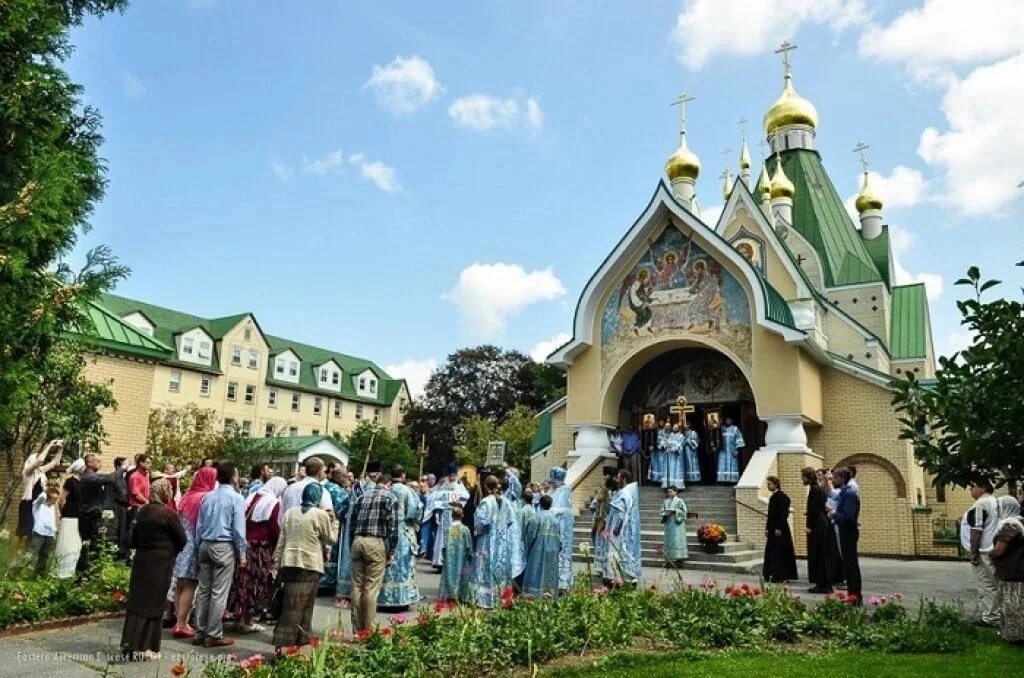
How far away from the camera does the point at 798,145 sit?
1223 inches

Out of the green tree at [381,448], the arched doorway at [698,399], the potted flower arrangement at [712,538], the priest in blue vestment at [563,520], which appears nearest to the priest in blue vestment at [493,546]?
the priest in blue vestment at [563,520]

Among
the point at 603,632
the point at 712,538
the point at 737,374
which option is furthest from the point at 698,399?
the point at 603,632

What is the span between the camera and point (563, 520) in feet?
34.6

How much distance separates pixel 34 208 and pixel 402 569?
18.3 ft

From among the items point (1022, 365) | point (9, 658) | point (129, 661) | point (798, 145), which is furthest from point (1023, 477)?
point (798, 145)

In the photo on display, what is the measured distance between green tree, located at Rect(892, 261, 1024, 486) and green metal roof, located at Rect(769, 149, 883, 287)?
22326mm

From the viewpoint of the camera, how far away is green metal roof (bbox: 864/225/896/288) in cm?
2830

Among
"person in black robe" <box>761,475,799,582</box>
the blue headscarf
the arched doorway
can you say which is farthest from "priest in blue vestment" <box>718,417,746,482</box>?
the blue headscarf

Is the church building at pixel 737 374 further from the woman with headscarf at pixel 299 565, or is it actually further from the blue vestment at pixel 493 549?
the woman with headscarf at pixel 299 565

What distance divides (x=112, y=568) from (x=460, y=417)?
40.5 meters

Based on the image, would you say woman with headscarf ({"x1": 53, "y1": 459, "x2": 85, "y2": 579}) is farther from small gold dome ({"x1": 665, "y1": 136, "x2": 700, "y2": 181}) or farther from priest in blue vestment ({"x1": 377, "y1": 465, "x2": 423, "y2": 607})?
small gold dome ({"x1": 665, "y1": 136, "x2": 700, "y2": 181})

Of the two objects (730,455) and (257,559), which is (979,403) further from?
(730,455)

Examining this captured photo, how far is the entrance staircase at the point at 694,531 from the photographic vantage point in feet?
48.0

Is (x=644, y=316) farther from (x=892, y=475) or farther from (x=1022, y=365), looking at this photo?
(x=1022, y=365)
